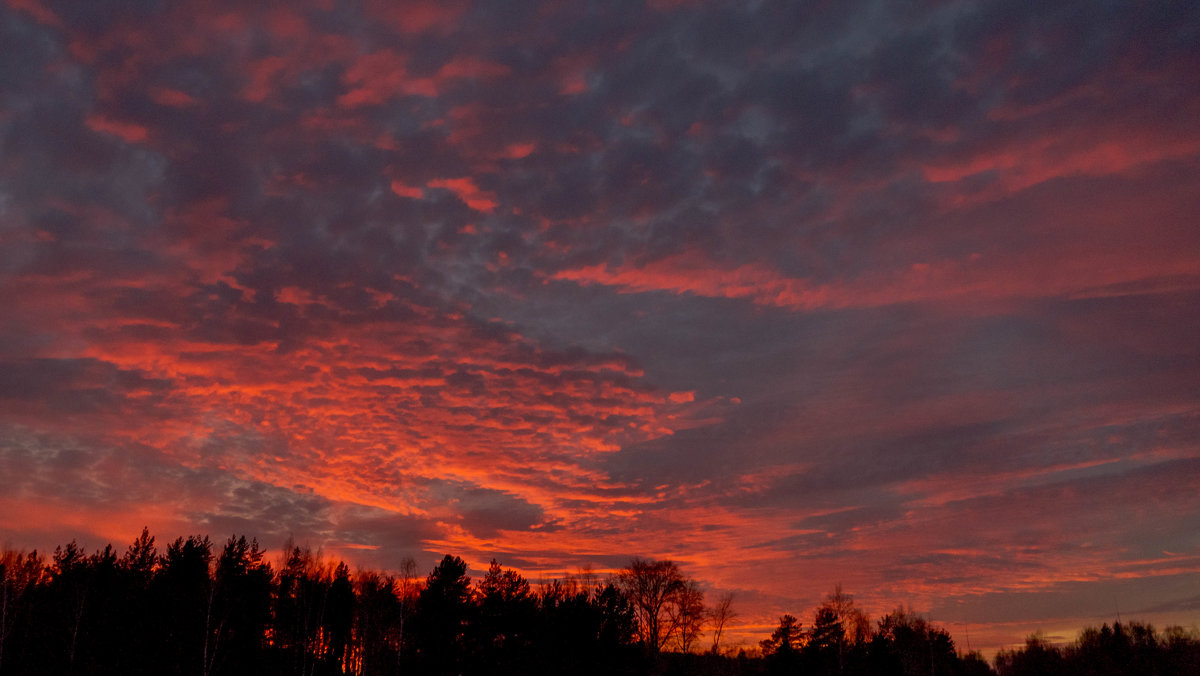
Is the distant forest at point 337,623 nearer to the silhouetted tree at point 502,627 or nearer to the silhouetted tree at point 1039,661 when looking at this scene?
the silhouetted tree at point 502,627

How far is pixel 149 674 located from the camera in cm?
6594

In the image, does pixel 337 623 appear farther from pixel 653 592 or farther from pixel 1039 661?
pixel 1039 661

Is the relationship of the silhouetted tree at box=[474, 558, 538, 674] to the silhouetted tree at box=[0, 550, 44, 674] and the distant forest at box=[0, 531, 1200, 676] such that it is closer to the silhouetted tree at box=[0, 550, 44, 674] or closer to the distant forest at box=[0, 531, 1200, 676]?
the distant forest at box=[0, 531, 1200, 676]

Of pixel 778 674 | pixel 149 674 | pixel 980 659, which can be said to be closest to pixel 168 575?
pixel 149 674

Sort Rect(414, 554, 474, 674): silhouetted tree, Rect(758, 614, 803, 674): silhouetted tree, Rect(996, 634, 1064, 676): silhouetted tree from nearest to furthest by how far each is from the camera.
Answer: Rect(414, 554, 474, 674): silhouetted tree → Rect(758, 614, 803, 674): silhouetted tree → Rect(996, 634, 1064, 676): silhouetted tree

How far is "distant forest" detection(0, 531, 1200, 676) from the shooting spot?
5994cm

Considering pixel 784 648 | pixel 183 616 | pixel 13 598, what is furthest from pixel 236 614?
pixel 784 648

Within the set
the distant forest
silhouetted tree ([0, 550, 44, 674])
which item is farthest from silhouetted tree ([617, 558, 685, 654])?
silhouetted tree ([0, 550, 44, 674])

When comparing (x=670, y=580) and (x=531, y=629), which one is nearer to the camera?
(x=531, y=629)

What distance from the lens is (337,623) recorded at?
9694 centimetres

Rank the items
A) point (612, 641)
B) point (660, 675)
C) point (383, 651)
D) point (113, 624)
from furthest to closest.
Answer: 1. point (383, 651)
2. point (660, 675)
3. point (113, 624)
4. point (612, 641)

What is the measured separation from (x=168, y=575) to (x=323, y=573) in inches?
1381

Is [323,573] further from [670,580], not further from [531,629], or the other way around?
[531,629]

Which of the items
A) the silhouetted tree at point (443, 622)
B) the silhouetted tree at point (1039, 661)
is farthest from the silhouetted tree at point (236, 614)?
the silhouetted tree at point (1039, 661)
